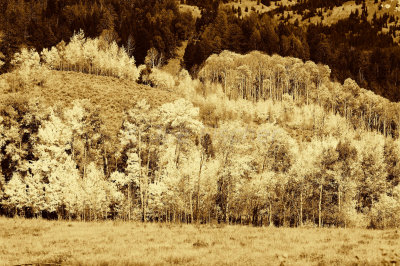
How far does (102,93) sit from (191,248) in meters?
70.6

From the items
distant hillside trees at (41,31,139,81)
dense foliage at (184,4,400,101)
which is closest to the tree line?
distant hillside trees at (41,31,139,81)

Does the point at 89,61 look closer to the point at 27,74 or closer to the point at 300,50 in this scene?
the point at 27,74

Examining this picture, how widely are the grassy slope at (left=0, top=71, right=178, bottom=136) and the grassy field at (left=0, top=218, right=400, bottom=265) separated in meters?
44.8

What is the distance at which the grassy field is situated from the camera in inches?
554

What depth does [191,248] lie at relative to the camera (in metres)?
17.5

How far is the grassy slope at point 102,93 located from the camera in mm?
73769

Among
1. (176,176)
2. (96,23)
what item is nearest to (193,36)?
(96,23)

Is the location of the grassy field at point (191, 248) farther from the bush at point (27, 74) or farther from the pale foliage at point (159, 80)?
the pale foliage at point (159, 80)

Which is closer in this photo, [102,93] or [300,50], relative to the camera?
[102,93]

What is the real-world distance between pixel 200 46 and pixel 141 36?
2606 centimetres

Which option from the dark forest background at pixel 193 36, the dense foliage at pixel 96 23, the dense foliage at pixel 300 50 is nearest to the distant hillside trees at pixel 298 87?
the dense foliage at pixel 300 50

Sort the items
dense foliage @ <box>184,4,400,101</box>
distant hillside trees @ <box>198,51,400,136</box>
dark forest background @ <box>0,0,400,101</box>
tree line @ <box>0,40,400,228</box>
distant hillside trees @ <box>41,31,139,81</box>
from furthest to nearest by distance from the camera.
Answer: dense foliage @ <box>184,4,400,101</box> → dark forest background @ <box>0,0,400,101</box> → distant hillside trees @ <box>198,51,400,136</box> → distant hillside trees @ <box>41,31,139,81</box> → tree line @ <box>0,40,400,228</box>

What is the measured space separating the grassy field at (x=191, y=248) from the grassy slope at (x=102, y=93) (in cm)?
4479

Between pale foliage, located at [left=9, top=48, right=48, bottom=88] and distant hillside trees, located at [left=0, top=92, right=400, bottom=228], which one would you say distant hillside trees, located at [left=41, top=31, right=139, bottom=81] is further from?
distant hillside trees, located at [left=0, top=92, right=400, bottom=228]
